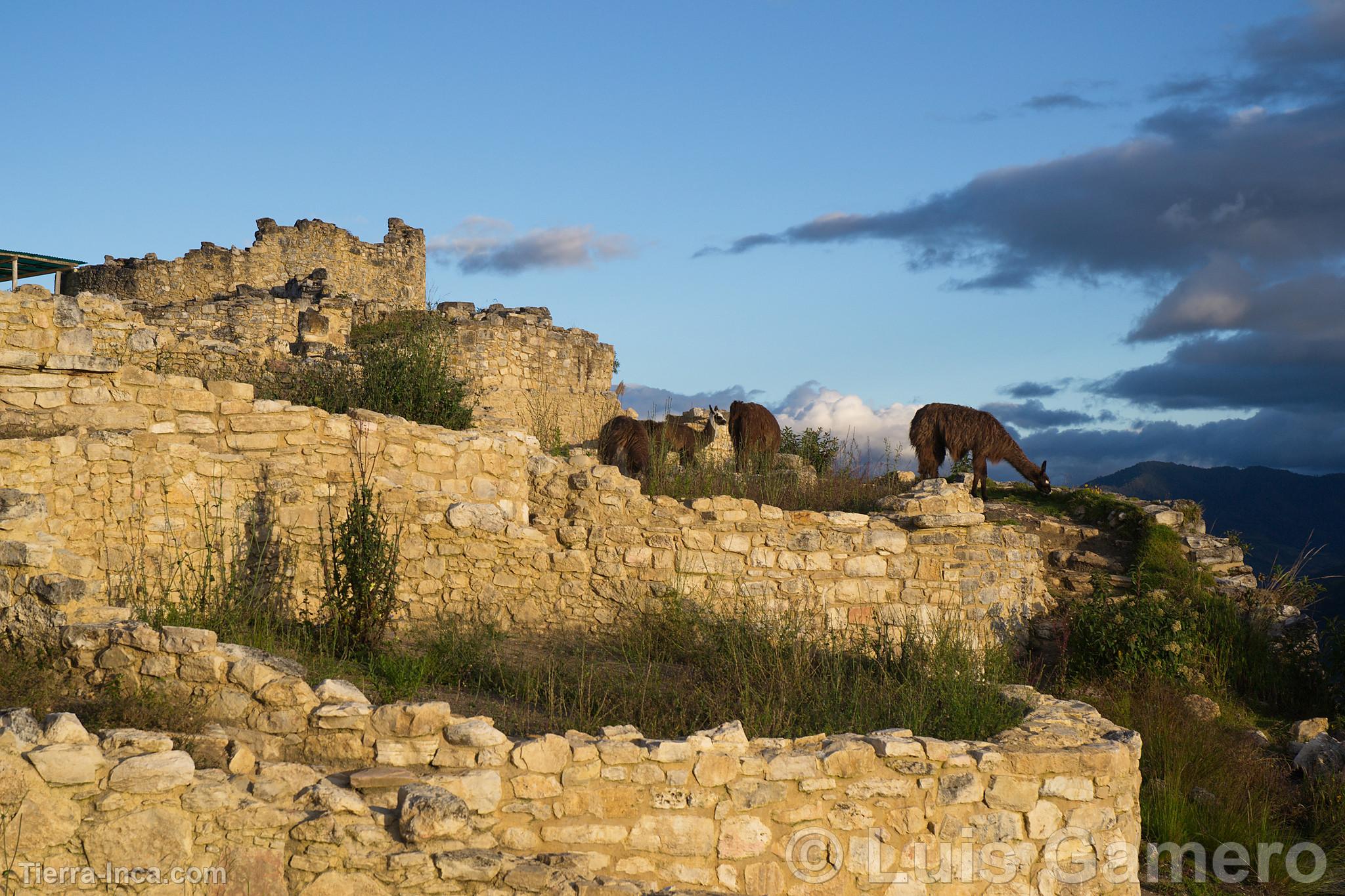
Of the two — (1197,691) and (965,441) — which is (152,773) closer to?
(1197,691)

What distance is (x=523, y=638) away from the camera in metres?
8.91

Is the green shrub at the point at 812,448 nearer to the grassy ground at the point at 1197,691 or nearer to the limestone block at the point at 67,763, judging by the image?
the grassy ground at the point at 1197,691

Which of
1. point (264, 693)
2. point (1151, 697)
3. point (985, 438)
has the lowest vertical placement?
point (1151, 697)

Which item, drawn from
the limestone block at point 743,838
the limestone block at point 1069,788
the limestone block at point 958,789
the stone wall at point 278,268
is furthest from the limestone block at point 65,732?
the stone wall at point 278,268

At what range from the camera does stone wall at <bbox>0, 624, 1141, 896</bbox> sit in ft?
15.0

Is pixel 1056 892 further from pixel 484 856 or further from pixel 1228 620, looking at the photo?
pixel 1228 620

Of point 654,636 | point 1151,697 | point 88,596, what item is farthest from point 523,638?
point 1151,697

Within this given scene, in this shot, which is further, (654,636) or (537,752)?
(654,636)

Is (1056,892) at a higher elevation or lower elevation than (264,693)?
lower

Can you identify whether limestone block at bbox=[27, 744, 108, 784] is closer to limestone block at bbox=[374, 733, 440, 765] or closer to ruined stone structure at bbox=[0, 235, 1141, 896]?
ruined stone structure at bbox=[0, 235, 1141, 896]

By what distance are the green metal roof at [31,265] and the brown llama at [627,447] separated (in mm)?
8991

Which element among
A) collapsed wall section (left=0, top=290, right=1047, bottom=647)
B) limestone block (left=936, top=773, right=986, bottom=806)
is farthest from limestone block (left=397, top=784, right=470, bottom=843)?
limestone block (left=936, top=773, right=986, bottom=806)

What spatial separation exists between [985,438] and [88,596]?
35.3ft

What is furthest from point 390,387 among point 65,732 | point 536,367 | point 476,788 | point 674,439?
point 536,367
